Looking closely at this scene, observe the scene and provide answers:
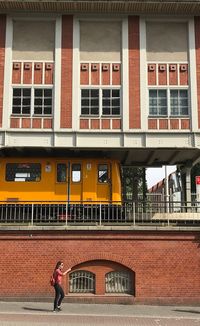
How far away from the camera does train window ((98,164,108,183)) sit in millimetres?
20909

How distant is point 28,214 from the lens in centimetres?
1944

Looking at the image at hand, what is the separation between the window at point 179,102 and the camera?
71.3ft

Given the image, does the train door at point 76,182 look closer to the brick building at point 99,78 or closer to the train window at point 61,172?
the train window at point 61,172

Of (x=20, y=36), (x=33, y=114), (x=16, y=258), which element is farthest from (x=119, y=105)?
(x=16, y=258)

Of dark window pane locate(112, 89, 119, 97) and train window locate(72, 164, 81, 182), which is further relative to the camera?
dark window pane locate(112, 89, 119, 97)

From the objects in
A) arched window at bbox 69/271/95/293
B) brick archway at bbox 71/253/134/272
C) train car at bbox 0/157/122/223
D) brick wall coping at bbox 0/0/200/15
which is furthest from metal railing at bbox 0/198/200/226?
brick wall coping at bbox 0/0/200/15

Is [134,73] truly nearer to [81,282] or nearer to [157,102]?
[157,102]

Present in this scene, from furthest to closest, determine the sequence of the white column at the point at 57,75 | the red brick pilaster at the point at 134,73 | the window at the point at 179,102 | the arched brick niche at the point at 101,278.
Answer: the window at the point at 179,102, the red brick pilaster at the point at 134,73, the white column at the point at 57,75, the arched brick niche at the point at 101,278

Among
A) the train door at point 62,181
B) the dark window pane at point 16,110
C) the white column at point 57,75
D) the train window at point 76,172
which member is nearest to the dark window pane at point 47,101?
the white column at point 57,75

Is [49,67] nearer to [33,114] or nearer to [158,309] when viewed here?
[33,114]

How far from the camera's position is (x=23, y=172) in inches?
827

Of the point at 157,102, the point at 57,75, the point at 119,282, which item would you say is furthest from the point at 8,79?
the point at 119,282

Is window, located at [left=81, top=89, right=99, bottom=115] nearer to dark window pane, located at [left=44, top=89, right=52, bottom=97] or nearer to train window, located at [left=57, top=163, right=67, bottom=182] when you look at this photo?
dark window pane, located at [left=44, top=89, right=52, bottom=97]

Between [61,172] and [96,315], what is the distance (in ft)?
25.9
